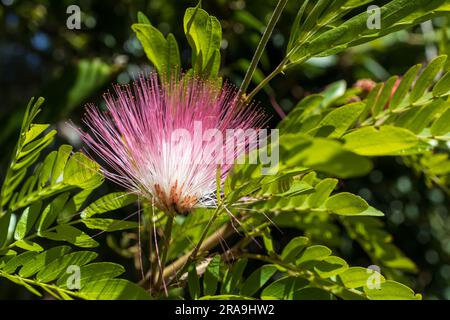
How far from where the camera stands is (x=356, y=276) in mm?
833

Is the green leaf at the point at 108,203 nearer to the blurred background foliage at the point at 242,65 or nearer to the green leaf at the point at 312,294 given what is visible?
the green leaf at the point at 312,294

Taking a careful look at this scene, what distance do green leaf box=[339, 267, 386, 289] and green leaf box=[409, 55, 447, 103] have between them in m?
0.34

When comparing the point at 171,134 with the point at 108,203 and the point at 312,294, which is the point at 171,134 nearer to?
the point at 108,203

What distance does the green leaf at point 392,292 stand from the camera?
0.80 metres

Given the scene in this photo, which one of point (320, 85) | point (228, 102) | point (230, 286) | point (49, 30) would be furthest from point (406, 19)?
point (49, 30)

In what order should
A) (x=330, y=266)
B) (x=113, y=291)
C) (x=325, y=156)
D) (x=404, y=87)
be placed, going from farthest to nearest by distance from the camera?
(x=404, y=87) < (x=330, y=266) < (x=113, y=291) < (x=325, y=156)

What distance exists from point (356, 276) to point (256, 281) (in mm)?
171

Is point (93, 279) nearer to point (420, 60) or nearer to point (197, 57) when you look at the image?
point (197, 57)

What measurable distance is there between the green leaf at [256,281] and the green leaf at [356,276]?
132mm

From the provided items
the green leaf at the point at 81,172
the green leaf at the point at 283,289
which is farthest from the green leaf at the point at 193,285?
the green leaf at the point at 81,172

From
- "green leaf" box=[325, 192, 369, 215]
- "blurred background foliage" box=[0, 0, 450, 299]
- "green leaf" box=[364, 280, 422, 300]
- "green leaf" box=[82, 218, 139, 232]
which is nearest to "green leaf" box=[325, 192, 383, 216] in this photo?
"green leaf" box=[325, 192, 369, 215]

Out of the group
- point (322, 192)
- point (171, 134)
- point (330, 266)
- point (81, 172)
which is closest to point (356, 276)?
point (330, 266)

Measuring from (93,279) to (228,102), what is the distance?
328mm

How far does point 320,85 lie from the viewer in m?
1.98
